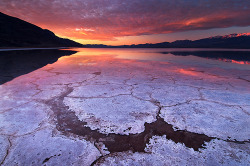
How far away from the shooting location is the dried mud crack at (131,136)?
3.69 ft

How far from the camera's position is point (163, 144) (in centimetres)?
115

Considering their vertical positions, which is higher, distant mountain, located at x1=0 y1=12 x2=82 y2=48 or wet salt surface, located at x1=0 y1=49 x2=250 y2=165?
distant mountain, located at x1=0 y1=12 x2=82 y2=48

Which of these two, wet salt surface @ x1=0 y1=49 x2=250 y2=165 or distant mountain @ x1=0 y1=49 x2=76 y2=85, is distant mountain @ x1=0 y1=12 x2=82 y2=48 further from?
wet salt surface @ x1=0 y1=49 x2=250 y2=165

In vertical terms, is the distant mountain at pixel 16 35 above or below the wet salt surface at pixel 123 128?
above

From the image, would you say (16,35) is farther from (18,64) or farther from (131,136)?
(131,136)

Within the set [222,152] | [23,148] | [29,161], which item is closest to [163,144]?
[222,152]

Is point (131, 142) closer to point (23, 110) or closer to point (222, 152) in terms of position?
point (222, 152)

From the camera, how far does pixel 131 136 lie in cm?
125

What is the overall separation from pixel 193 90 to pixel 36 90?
3.08m

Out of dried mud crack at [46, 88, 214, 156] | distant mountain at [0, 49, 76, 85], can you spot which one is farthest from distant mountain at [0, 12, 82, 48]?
dried mud crack at [46, 88, 214, 156]

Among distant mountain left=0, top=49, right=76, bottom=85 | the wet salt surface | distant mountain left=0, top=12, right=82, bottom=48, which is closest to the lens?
the wet salt surface

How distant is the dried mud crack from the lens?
1.13 metres

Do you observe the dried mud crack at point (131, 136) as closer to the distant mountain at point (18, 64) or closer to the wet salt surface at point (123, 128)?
the wet salt surface at point (123, 128)

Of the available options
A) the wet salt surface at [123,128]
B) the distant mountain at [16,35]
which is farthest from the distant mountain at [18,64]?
the distant mountain at [16,35]
